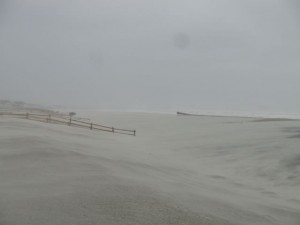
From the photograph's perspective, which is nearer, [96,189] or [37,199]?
[37,199]

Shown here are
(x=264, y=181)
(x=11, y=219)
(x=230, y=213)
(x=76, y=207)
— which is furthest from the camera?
(x=264, y=181)

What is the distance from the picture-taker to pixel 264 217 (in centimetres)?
838

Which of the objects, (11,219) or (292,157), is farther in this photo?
(292,157)

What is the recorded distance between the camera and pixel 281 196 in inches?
479

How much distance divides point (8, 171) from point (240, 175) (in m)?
9.55

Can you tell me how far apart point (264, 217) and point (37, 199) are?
449 cm

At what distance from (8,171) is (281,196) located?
7695 millimetres

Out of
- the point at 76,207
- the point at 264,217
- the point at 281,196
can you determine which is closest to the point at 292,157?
the point at 281,196

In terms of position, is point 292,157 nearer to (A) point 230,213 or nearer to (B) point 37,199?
(A) point 230,213

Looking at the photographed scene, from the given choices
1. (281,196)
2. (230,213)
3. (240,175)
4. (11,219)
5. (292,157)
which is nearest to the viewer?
(11,219)

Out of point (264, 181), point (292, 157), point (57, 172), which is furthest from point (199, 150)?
point (57, 172)

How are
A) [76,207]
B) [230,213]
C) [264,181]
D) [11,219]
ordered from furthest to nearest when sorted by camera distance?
1. [264,181]
2. [230,213]
3. [76,207]
4. [11,219]

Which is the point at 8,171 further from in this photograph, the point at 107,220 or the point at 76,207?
the point at 107,220

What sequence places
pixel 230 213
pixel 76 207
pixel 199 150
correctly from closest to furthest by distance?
pixel 76 207
pixel 230 213
pixel 199 150
